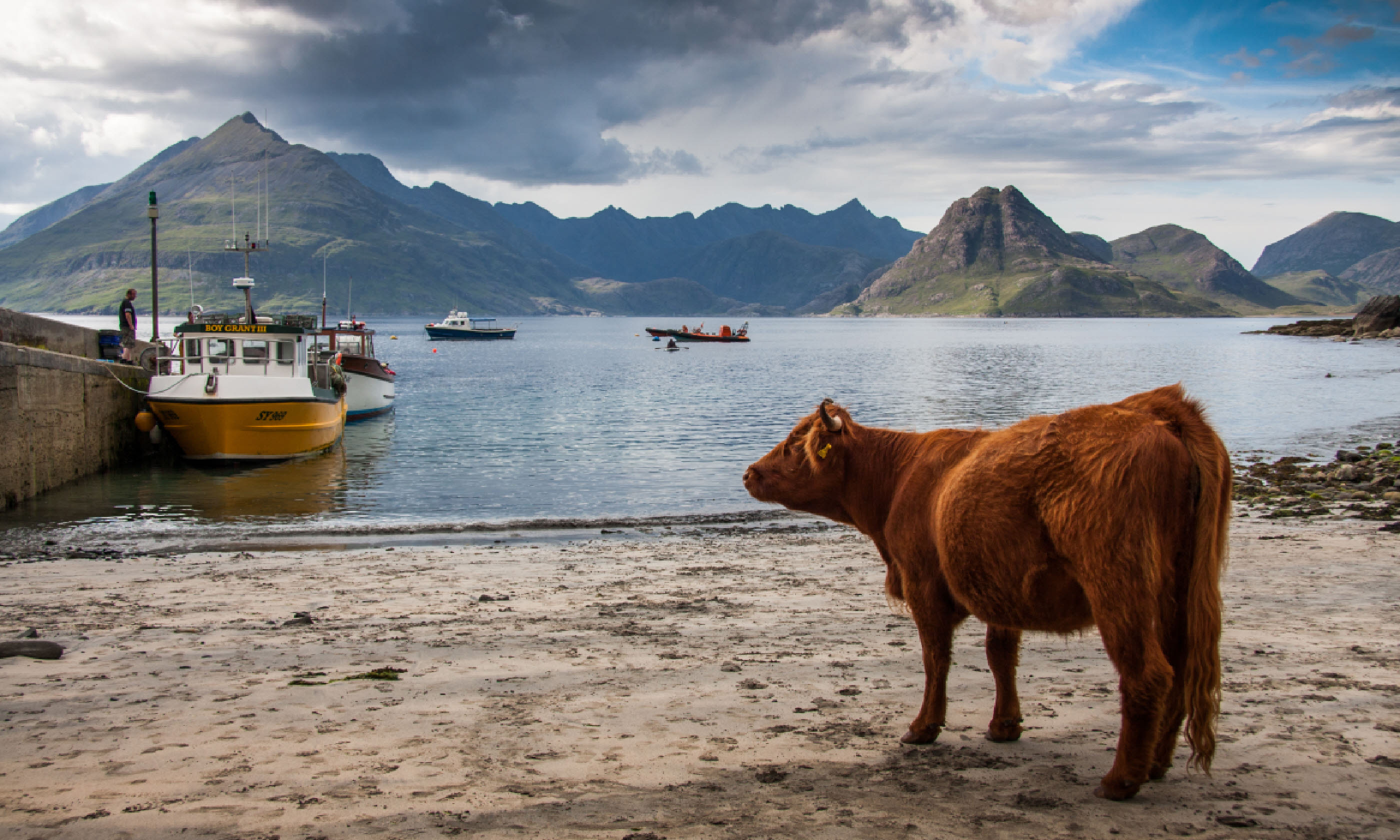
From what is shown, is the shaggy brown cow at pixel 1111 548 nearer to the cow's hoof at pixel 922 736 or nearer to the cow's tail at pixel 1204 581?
the cow's tail at pixel 1204 581

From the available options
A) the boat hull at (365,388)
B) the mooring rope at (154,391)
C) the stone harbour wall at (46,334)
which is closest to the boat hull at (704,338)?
the boat hull at (365,388)

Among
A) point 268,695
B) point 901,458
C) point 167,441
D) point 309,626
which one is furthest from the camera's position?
point 167,441

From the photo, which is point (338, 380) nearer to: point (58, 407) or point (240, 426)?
point (240, 426)

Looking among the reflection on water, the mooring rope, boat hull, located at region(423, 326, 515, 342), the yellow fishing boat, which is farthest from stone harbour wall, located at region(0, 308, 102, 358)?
boat hull, located at region(423, 326, 515, 342)

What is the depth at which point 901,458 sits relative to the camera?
6.39 meters

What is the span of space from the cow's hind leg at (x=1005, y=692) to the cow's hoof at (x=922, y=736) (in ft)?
1.40

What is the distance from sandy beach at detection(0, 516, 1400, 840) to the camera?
4941 millimetres

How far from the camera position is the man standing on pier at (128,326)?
3069 cm

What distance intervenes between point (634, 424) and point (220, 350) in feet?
59.2

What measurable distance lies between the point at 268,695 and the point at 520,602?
14.5 feet

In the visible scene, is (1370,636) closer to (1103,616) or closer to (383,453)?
(1103,616)

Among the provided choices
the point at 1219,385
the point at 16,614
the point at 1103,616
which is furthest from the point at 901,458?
the point at 1219,385

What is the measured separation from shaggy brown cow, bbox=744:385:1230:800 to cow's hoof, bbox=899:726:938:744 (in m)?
0.63

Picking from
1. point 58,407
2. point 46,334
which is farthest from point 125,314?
point 58,407
